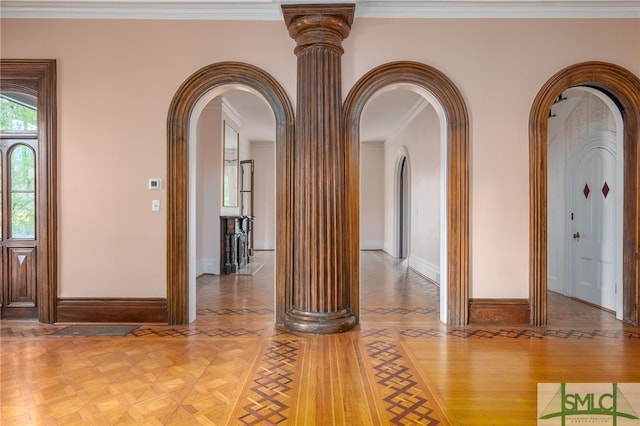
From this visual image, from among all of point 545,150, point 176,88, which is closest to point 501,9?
point 545,150

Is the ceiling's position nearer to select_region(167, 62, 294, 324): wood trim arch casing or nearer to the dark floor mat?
select_region(167, 62, 294, 324): wood trim arch casing

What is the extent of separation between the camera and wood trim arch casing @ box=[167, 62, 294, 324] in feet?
13.8

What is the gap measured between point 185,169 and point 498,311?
147 inches

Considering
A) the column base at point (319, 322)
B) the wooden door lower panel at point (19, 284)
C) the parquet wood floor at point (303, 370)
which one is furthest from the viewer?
the wooden door lower panel at point (19, 284)

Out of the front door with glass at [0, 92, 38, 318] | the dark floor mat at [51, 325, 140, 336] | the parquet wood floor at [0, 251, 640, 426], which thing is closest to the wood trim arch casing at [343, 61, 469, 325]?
the parquet wood floor at [0, 251, 640, 426]

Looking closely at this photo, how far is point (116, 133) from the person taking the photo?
4293 mm

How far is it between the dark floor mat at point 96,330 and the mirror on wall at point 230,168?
13.5 feet

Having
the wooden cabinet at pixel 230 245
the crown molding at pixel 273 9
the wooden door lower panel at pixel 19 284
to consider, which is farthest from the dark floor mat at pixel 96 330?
the wooden cabinet at pixel 230 245

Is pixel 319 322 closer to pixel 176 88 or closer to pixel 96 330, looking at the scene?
pixel 96 330

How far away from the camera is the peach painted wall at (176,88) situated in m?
4.25

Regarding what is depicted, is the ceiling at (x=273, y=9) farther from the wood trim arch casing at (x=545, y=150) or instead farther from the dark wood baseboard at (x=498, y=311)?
the dark wood baseboard at (x=498, y=311)

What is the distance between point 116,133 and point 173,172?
30.8 inches

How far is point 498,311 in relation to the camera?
423cm

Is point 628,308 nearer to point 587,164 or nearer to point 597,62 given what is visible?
point 587,164
